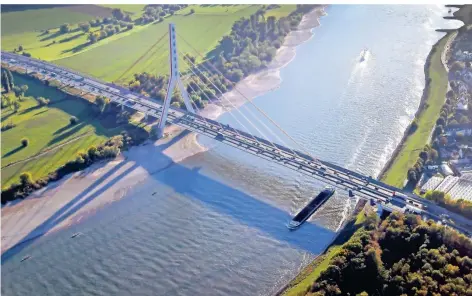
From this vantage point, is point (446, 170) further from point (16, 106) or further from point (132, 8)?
point (132, 8)

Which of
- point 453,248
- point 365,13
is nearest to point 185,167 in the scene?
point 453,248

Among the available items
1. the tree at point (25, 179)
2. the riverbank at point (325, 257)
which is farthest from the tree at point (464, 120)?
the tree at point (25, 179)

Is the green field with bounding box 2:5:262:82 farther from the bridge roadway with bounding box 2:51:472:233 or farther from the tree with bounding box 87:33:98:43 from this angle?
the bridge roadway with bounding box 2:51:472:233

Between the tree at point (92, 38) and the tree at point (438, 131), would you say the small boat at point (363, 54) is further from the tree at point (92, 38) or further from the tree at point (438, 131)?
the tree at point (92, 38)

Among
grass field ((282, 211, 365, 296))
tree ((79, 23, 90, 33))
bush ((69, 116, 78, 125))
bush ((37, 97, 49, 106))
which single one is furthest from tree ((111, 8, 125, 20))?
grass field ((282, 211, 365, 296))

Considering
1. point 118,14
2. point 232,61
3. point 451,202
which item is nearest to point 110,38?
point 118,14

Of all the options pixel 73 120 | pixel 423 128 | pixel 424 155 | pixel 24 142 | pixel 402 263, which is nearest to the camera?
pixel 402 263

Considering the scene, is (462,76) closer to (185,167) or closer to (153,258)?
(185,167)

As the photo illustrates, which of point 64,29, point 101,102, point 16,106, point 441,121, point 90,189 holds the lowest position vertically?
point 16,106
